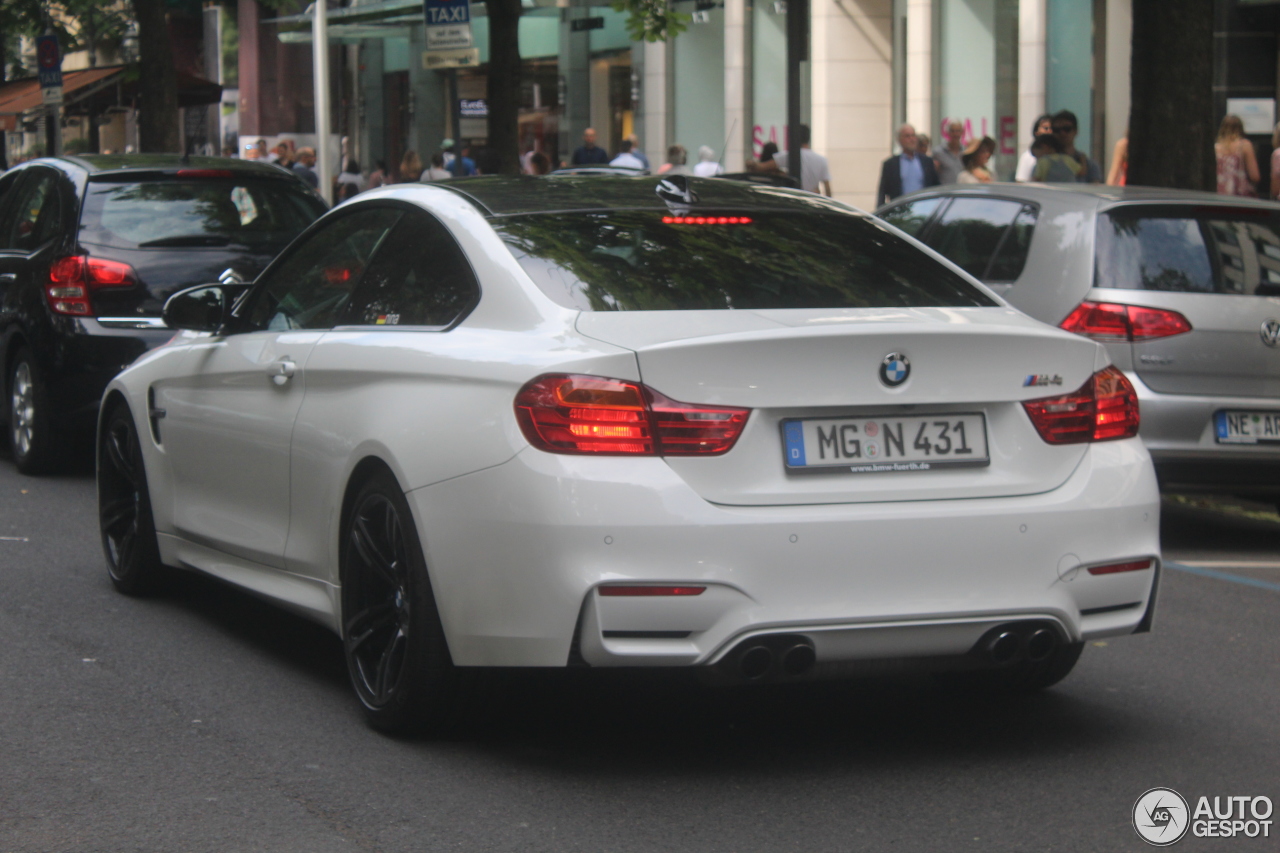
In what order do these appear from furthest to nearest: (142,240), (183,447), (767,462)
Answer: (142,240) → (183,447) → (767,462)

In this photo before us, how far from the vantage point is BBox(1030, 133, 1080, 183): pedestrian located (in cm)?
1638

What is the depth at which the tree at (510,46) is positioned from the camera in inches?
659

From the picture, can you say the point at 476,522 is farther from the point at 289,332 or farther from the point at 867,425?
the point at 289,332

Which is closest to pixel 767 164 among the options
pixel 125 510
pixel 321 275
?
pixel 125 510

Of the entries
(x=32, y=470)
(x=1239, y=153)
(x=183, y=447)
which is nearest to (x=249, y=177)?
(x=32, y=470)

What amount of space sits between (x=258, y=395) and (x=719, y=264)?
1.67 metres

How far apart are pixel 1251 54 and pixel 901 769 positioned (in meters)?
19.2

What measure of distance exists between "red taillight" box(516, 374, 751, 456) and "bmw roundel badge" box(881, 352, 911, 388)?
0.36m

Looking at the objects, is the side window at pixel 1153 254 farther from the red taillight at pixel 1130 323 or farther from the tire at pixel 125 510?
the tire at pixel 125 510

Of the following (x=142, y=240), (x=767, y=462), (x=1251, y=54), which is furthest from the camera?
(x=1251, y=54)

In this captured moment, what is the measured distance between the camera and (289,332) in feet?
19.3

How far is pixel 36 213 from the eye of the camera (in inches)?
434

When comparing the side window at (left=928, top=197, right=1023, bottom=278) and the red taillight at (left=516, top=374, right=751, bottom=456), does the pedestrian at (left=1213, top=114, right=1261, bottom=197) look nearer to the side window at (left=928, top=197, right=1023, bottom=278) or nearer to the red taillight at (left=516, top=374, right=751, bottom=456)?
the side window at (left=928, top=197, right=1023, bottom=278)

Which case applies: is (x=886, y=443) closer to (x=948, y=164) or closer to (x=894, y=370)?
(x=894, y=370)
